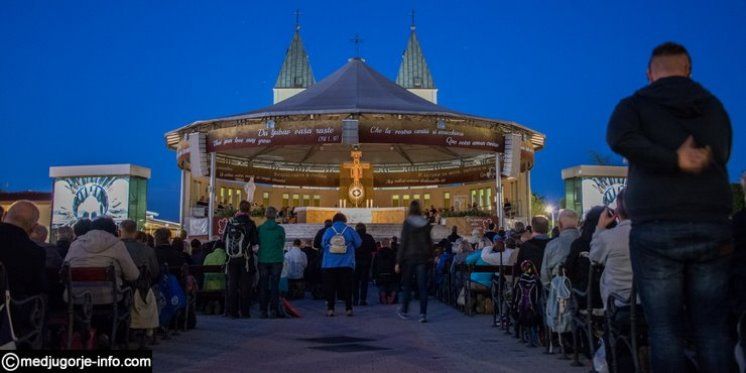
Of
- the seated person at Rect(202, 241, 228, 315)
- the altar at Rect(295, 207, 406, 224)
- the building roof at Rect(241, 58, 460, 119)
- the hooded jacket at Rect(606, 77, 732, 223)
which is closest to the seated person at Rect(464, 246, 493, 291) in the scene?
the seated person at Rect(202, 241, 228, 315)

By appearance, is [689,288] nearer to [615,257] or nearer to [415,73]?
[615,257]

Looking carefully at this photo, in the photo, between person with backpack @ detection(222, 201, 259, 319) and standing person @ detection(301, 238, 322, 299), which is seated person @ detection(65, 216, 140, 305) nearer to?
person with backpack @ detection(222, 201, 259, 319)

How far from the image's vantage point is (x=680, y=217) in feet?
9.63

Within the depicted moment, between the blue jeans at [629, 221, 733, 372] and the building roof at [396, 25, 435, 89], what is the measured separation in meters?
76.6

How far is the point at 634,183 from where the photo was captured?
3.12m

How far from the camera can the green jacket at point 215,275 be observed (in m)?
11.3

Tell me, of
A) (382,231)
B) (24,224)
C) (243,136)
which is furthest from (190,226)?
(24,224)

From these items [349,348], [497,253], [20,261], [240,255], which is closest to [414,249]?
[497,253]

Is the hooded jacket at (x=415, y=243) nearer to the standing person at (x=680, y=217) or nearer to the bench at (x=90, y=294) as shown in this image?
the bench at (x=90, y=294)

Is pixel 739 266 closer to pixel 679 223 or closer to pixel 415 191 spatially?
pixel 679 223

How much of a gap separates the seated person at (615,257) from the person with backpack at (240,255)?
258 inches

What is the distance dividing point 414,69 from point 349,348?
74417mm

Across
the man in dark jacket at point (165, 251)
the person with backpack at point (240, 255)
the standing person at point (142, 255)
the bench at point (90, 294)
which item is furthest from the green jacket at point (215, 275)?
the bench at point (90, 294)

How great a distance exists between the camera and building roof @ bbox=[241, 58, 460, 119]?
2423 cm
